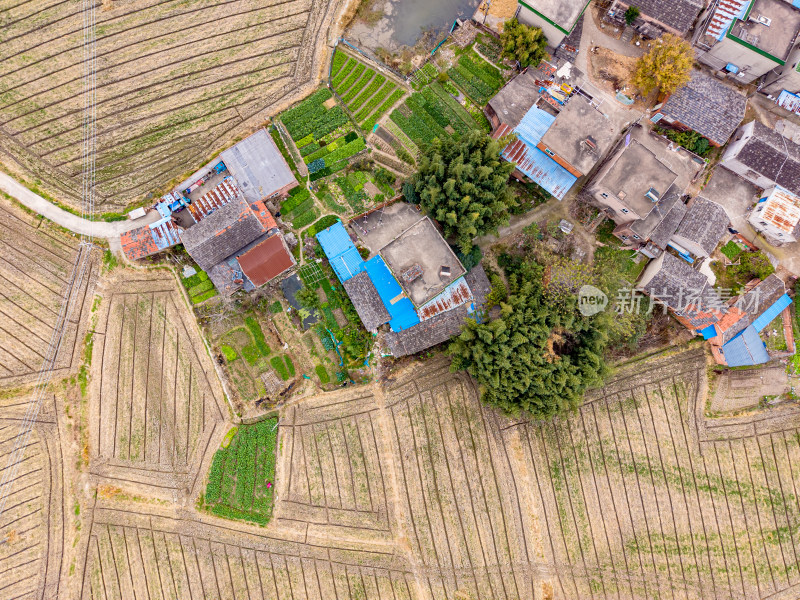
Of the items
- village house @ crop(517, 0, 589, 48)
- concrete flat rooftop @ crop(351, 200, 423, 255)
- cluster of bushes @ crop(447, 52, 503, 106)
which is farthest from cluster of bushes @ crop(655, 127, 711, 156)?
concrete flat rooftop @ crop(351, 200, 423, 255)

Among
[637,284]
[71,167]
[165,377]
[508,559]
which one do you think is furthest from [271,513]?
[637,284]

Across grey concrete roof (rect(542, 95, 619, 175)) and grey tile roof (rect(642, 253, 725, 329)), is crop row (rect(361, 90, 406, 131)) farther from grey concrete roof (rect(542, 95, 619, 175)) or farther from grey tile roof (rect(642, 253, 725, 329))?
grey tile roof (rect(642, 253, 725, 329))

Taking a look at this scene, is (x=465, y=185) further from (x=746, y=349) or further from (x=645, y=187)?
(x=746, y=349)

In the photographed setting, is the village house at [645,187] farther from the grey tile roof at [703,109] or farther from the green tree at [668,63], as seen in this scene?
the green tree at [668,63]

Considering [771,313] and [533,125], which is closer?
[533,125]

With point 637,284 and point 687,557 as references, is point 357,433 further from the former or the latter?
point 687,557

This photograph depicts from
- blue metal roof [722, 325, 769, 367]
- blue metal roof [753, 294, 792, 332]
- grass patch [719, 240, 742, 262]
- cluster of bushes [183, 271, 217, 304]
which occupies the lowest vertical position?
blue metal roof [722, 325, 769, 367]

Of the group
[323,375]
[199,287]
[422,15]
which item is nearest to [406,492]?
[323,375]
